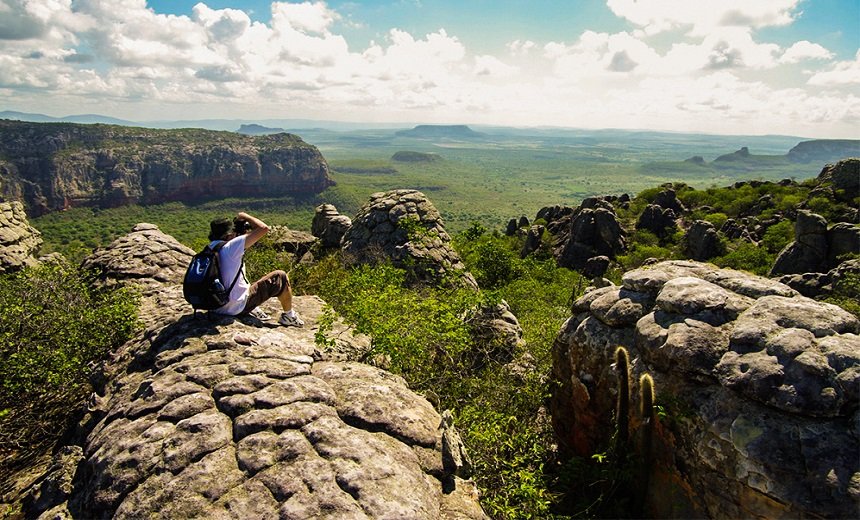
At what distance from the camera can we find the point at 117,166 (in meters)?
145

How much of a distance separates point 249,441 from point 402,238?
17194 millimetres

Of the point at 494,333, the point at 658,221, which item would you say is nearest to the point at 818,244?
the point at 658,221

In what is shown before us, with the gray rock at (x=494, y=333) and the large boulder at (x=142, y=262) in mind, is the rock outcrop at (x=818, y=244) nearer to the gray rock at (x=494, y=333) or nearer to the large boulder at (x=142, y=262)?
the gray rock at (x=494, y=333)

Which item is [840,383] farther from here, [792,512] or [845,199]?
[845,199]

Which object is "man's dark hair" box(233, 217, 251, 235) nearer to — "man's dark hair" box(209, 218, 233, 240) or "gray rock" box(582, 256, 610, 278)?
"man's dark hair" box(209, 218, 233, 240)

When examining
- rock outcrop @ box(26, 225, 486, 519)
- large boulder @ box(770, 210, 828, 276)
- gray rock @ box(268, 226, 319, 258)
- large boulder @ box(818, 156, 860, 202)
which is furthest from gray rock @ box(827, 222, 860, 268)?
rock outcrop @ box(26, 225, 486, 519)

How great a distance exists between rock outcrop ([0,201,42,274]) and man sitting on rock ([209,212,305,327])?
1312 centimetres

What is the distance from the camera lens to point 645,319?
7.70 meters

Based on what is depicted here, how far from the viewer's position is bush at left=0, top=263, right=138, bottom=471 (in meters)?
7.18

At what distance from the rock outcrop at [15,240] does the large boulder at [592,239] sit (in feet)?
132

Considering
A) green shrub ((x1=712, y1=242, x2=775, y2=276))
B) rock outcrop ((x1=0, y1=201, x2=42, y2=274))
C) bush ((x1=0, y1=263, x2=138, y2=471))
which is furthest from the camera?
green shrub ((x1=712, y1=242, x2=775, y2=276))

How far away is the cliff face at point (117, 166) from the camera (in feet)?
415

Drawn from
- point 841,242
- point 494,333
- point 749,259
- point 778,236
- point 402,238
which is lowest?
point 749,259

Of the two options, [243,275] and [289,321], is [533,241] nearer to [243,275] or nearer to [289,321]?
[289,321]
